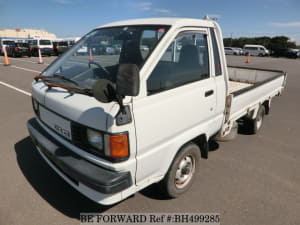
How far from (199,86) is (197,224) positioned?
5.05 ft

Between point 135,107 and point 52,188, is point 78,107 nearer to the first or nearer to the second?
point 135,107

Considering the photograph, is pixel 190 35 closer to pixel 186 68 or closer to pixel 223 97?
pixel 186 68

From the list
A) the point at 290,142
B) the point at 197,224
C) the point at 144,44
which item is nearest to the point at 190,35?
the point at 144,44

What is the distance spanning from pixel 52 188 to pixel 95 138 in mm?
1403

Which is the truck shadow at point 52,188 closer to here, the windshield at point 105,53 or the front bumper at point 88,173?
the front bumper at point 88,173

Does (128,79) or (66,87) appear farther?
(66,87)

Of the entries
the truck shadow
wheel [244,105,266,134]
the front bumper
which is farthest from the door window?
wheel [244,105,266,134]

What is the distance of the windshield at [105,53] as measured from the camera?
2.25 metres

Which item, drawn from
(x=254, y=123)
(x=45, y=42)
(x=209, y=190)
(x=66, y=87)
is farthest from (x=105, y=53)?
(x=45, y=42)

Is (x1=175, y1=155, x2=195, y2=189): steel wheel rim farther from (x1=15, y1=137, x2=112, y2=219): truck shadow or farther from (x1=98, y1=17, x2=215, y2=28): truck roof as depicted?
(x1=98, y1=17, x2=215, y2=28): truck roof

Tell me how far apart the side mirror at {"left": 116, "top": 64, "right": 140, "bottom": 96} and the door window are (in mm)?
433

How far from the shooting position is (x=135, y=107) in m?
1.79

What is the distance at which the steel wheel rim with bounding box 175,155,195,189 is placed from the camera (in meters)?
2.59

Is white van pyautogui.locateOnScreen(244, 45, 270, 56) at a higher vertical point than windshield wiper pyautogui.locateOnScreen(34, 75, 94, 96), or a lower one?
higher
